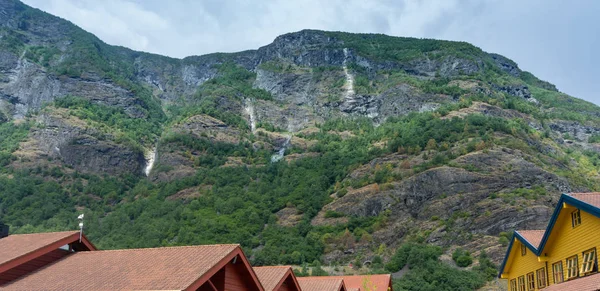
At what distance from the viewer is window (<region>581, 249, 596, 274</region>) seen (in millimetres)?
23331

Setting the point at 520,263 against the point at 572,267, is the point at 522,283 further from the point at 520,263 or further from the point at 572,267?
the point at 572,267

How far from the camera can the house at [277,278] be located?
22.4m

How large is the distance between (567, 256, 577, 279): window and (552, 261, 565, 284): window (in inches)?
23.8

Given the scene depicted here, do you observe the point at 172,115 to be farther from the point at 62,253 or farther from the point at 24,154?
the point at 62,253

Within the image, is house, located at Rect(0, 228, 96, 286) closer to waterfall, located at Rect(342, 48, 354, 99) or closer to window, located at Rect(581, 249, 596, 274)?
window, located at Rect(581, 249, 596, 274)

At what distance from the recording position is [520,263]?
3195 cm

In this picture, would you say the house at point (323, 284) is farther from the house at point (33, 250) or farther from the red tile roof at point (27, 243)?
the red tile roof at point (27, 243)

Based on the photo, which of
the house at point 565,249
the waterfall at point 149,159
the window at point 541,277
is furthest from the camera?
Answer: the waterfall at point 149,159

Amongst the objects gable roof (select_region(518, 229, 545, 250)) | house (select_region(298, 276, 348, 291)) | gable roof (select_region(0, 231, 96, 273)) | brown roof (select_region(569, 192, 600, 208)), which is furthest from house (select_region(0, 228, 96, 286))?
gable roof (select_region(518, 229, 545, 250))

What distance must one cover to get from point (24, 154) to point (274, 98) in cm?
7333

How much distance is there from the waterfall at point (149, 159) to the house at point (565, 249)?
121 m

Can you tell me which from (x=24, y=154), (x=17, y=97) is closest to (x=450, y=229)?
(x=24, y=154)

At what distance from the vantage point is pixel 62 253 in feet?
69.4

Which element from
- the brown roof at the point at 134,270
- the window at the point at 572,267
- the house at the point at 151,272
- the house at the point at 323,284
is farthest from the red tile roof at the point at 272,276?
the window at the point at 572,267
